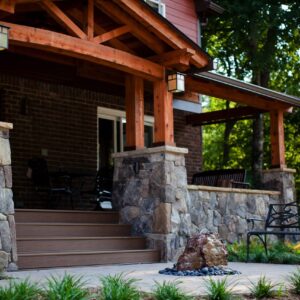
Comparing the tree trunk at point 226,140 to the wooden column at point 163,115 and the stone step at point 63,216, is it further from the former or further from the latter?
the stone step at point 63,216

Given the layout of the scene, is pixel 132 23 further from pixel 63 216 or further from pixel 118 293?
pixel 118 293

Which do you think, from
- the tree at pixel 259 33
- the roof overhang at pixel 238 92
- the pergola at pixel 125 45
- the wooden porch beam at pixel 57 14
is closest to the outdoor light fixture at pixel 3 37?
the pergola at pixel 125 45

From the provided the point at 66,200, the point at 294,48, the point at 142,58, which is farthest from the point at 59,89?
the point at 294,48

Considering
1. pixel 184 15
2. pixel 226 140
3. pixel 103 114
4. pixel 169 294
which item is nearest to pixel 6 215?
pixel 169 294

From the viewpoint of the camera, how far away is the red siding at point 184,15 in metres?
14.8

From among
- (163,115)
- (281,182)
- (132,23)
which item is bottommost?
(281,182)

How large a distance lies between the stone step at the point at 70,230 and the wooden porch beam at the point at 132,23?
9.70 ft

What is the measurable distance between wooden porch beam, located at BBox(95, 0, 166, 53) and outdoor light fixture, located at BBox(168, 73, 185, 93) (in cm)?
50

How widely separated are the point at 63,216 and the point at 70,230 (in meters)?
0.37

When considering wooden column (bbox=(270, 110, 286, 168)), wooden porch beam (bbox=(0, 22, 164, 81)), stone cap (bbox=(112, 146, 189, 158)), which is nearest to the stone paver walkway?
stone cap (bbox=(112, 146, 189, 158))

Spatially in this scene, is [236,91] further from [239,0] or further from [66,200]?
[239,0]

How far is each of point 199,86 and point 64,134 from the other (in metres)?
2.94

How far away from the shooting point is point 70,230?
8.99 metres

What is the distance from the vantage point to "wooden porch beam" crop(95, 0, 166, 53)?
9.17 metres
